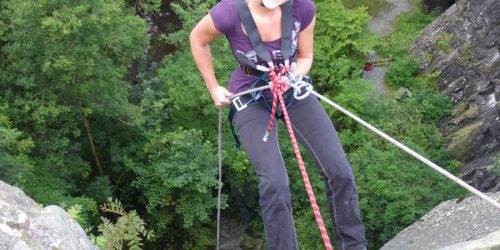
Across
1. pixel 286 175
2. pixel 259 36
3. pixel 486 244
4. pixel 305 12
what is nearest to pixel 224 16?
pixel 259 36

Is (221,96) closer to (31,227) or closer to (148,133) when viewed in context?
(31,227)

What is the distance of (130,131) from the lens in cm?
1298

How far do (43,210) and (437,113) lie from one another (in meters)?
12.6

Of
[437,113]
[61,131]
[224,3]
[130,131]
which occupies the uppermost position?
[437,113]

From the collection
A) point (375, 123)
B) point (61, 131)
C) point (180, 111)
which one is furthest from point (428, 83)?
point (61, 131)

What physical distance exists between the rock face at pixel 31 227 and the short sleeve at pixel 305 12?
193 cm

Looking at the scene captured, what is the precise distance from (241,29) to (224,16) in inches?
5.5

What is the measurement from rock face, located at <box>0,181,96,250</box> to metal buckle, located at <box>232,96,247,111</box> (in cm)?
126

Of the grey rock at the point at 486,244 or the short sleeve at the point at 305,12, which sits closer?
the grey rock at the point at 486,244

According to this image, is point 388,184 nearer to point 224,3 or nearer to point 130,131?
point 130,131

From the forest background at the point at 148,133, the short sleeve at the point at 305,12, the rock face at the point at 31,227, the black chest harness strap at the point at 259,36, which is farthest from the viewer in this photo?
the forest background at the point at 148,133

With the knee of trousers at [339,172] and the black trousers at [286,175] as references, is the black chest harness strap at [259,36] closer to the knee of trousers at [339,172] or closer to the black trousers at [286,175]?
the black trousers at [286,175]

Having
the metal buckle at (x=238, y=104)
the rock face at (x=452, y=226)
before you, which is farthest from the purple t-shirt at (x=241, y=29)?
the rock face at (x=452, y=226)

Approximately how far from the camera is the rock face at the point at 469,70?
12.5m
